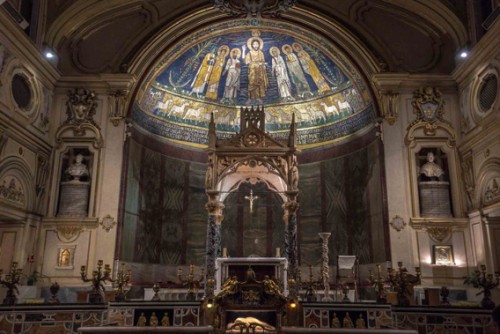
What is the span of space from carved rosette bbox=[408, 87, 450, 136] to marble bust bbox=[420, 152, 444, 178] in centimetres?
Result: 94

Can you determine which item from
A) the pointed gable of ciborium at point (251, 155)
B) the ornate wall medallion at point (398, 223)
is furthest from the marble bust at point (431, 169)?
the pointed gable of ciborium at point (251, 155)

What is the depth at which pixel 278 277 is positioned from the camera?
1486 cm

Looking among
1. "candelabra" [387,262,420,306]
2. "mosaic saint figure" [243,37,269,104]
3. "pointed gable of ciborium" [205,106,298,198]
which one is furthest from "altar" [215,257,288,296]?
"mosaic saint figure" [243,37,269,104]

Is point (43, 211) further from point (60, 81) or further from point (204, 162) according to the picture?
point (204, 162)

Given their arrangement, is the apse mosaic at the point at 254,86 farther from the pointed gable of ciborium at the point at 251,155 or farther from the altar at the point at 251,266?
the altar at the point at 251,266

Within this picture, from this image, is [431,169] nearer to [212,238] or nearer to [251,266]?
[251,266]

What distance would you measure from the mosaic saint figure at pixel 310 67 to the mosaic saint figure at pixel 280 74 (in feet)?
2.97

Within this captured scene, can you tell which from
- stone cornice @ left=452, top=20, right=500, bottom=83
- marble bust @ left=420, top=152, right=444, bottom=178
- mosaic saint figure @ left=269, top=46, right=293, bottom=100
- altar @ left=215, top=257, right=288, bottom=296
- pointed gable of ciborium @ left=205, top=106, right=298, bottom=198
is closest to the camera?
stone cornice @ left=452, top=20, right=500, bottom=83

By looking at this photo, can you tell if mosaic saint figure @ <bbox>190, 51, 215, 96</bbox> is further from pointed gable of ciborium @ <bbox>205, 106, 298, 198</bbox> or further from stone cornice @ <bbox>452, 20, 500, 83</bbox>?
stone cornice @ <bbox>452, 20, 500, 83</bbox>

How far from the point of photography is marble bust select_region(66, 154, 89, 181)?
52.5ft

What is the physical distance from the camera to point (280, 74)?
20719 millimetres

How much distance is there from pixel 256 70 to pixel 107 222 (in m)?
9.77

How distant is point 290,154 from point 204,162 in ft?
20.0

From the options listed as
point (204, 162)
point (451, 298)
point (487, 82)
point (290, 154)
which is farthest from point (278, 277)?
point (487, 82)
